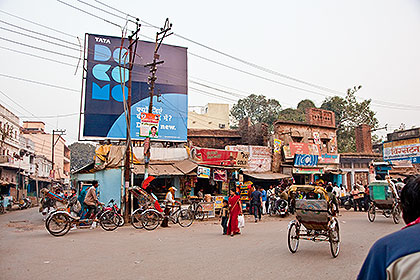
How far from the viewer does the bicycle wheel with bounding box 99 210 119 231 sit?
13.9 m

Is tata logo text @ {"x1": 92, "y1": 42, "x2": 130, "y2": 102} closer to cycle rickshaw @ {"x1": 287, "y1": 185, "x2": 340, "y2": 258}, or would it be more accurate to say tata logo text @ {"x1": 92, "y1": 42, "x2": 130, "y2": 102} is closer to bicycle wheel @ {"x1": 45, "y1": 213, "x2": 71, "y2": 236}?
bicycle wheel @ {"x1": 45, "y1": 213, "x2": 71, "y2": 236}

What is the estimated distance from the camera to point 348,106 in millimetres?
40594

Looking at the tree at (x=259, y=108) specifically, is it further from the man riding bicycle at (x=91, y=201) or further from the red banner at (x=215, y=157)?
the man riding bicycle at (x=91, y=201)

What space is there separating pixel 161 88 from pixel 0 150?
2074 cm

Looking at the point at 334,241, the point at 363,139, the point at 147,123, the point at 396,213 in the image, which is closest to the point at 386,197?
the point at 396,213

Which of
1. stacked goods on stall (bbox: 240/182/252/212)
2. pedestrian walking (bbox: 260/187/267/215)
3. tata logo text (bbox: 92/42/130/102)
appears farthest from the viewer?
tata logo text (bbox: 92/42/130/102)

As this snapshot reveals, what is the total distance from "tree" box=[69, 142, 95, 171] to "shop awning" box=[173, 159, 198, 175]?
204 ft

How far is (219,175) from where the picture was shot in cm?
2230

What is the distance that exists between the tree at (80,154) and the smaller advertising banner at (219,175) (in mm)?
63264

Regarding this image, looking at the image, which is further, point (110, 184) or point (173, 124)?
point (173, 124)

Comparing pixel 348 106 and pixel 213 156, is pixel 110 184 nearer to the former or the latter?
pixel 213 156

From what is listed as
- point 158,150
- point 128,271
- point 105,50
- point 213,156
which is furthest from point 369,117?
point 128,271

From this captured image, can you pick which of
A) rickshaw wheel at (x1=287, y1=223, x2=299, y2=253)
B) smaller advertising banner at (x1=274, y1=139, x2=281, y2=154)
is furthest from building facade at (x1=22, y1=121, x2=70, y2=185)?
rickshaw wheel at (x1=287, y1=223, x2=299, y2=253)

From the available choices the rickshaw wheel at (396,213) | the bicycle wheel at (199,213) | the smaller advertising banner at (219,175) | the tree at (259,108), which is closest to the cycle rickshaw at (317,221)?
the rickshaw wheel at (396,213)
